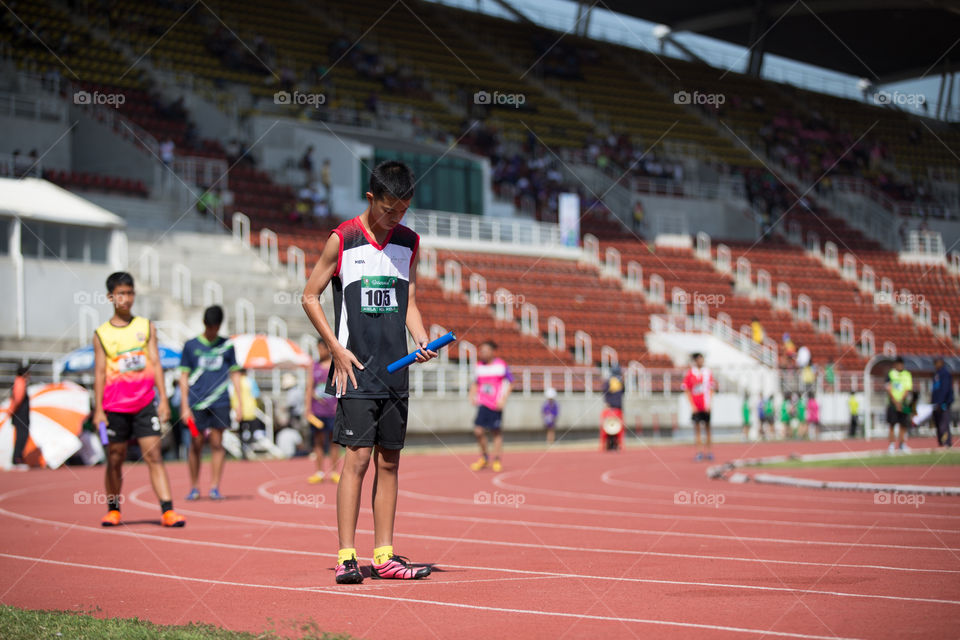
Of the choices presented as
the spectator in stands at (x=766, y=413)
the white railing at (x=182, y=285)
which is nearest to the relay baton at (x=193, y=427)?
the white railing at (x=182, y=285)

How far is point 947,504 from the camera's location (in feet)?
41.2

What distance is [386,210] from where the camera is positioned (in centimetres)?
731

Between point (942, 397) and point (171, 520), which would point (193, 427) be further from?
point (942, 397)

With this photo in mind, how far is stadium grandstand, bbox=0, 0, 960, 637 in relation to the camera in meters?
30.6

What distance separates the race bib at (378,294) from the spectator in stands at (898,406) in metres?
18.8

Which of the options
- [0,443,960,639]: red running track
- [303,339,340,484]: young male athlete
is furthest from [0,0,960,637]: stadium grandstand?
[0,443,960,639]: red running track

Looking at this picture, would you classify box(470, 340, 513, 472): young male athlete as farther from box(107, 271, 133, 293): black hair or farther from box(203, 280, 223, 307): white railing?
box(203, 280, 223, 307): white railing

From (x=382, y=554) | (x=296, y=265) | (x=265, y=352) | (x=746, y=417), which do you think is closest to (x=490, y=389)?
(x=265, y=352)

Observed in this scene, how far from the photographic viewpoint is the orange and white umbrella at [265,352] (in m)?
24.6

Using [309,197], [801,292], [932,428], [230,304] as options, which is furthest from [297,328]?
[801,292]

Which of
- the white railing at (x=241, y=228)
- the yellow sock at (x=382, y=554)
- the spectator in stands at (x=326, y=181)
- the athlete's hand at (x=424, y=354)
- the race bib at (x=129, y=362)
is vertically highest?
the spectator in stands at (x=326, y=181)

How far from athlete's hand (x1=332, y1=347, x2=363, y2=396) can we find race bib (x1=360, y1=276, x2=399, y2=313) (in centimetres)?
30

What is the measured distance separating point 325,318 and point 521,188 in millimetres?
38467

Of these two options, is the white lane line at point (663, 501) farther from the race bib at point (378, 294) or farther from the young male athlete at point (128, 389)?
the race bib at point (378, 294)
